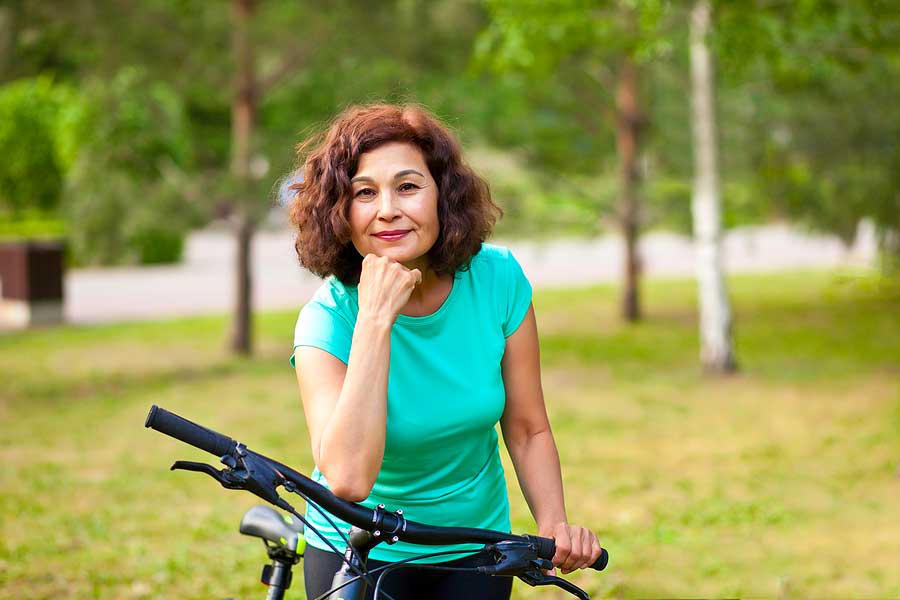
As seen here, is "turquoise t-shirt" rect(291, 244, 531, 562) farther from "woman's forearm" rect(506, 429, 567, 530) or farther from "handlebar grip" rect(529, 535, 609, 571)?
"handlebar grip" rect(529, 535, 609, 571)

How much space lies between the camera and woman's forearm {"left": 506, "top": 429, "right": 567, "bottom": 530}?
226 centimetres

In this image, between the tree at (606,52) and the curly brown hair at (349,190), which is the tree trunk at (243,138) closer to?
the tree at (606,52)

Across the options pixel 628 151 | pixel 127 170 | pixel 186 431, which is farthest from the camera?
pixel 628 151

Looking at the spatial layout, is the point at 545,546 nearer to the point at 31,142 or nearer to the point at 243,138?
the point at 243,138

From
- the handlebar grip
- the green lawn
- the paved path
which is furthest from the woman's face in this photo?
the paved path

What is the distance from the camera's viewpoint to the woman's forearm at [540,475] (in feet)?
7.42

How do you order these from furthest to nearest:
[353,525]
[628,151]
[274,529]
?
[628,151], [274,529], [353,525]

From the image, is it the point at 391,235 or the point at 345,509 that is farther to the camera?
the point at 391,235

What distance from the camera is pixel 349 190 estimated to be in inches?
85.2

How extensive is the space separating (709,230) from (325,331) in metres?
10.1

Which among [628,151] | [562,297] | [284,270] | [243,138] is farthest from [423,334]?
[284,270]

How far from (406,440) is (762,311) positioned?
1598cm

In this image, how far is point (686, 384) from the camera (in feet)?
38.0

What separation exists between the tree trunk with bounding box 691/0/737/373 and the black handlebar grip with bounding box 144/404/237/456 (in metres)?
10.5
